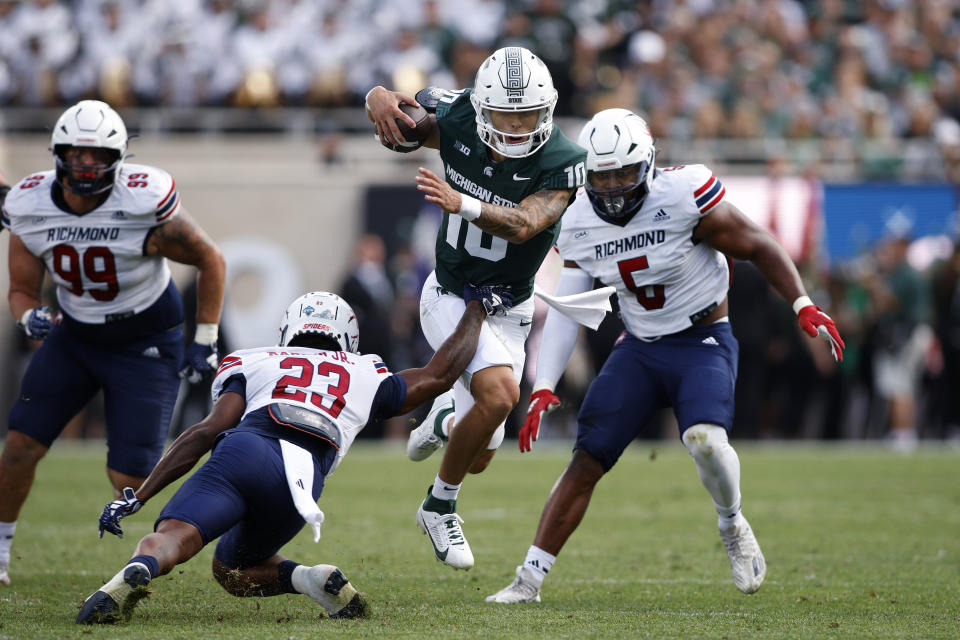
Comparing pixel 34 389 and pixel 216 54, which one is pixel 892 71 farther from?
pixel 34 389

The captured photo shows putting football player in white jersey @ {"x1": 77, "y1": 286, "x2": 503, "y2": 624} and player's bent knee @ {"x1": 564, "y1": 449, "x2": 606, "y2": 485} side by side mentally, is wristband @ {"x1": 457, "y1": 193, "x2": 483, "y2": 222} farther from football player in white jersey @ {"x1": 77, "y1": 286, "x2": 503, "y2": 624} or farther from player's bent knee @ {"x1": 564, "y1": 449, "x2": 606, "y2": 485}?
player's bent knee @ {"x1": 564, "y1": 449, "x2": 606, "y2": 485}

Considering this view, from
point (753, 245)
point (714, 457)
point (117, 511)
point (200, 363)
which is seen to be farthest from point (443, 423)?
point (117, 511)

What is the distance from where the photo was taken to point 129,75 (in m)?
14.6

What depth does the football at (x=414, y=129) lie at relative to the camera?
5.67 metres

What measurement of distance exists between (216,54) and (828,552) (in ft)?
33.8

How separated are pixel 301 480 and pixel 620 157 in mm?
1907

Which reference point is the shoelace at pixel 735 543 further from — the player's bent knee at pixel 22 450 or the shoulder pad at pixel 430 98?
the player's bent knee at pixel 22 450

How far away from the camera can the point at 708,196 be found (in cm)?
546

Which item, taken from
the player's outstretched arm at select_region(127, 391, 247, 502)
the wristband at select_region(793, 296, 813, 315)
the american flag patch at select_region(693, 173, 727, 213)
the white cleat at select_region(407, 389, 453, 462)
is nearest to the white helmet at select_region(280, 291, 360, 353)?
the player's outstretched arm at select_region(127, 391, 247, 502)

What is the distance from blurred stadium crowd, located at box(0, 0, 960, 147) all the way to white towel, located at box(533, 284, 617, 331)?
859 centimetres

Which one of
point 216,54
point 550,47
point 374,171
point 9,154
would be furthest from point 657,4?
point 9,154

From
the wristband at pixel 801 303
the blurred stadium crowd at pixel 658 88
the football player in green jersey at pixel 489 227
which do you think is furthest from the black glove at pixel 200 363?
the blurred stadium crowd at pixel 658 88

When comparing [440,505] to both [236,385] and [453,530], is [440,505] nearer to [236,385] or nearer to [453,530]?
[453,530]

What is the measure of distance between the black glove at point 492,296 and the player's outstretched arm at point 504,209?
401mm
